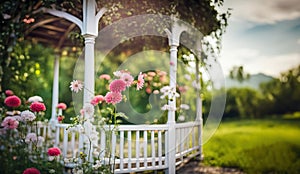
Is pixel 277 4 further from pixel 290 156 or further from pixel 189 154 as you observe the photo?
pixel 189 154

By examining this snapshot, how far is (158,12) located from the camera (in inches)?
137

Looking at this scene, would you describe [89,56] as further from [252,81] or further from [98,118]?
[252,81]

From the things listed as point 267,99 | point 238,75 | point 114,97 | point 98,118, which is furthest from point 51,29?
point 267,99

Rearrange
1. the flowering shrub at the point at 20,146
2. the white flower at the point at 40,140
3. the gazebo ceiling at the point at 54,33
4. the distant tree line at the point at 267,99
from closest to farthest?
the flowering shrub at the point at 20,146
the white flower at the point at 40,140
the gazebo ceiling at the point at 54,33
the distant tree line at the point at 267,99

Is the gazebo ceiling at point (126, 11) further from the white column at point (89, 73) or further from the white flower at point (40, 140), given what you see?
the white flower at point (40, 140)

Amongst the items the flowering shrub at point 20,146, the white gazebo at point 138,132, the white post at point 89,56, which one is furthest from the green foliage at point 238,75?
the flowering shrub at point 20,146

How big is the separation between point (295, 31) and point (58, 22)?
4.48 metres

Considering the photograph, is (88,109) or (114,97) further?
(88,109)

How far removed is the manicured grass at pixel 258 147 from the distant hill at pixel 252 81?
3.50 ft

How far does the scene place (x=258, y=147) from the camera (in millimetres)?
5543

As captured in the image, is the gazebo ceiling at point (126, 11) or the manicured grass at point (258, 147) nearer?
the gazebo ceiling at point (126, 11)

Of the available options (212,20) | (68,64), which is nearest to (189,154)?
(212,20)

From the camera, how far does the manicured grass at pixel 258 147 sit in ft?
14.0

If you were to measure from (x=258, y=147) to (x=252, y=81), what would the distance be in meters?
2.98
